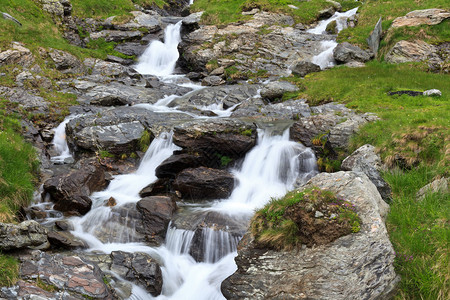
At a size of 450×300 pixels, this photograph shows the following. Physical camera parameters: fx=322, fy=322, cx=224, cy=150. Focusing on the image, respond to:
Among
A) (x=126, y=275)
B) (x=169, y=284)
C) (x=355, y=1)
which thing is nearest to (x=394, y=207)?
(x=169, y=284)

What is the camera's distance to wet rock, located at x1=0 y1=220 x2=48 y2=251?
6.91 metres

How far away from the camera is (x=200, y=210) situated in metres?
10.8

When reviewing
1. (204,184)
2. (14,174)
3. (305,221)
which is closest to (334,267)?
(305,221)

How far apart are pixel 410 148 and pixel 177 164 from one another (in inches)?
323

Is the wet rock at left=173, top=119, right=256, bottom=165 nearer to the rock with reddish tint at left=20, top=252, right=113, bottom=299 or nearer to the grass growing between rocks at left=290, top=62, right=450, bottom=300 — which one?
the grass growing between rocks at left=290, top=62, right=450, bottom=300

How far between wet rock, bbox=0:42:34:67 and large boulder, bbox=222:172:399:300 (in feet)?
69.5

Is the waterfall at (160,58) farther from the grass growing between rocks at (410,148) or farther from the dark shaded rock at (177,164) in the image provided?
the dark shaded rock at (177,164)

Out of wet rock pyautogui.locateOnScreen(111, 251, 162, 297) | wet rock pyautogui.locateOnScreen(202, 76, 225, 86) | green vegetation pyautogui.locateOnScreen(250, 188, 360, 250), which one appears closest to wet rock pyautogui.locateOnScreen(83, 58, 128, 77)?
wet rock pyautogui.locateOnScreen(202, 76, 225, 86)

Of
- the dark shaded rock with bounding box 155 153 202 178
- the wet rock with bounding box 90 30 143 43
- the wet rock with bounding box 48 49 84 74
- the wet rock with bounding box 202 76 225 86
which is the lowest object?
the dark shaded rock with bounding box 155 153 202 178

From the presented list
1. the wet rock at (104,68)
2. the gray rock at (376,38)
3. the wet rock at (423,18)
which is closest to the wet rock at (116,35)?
the wet rock at (104,68)

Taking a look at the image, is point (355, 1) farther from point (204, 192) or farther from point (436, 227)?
point (436, 227)

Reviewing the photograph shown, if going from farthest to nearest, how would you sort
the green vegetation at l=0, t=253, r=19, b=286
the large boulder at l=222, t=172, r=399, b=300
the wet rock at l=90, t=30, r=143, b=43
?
the wet rock at l=90, t=30, r=143, b=43 < the green vegetation at l=0, t=253, r=19, b=286 < the large boulder at l=222, t=172, r=399, b=300

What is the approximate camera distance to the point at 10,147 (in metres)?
11.4

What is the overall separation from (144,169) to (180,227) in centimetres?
506
